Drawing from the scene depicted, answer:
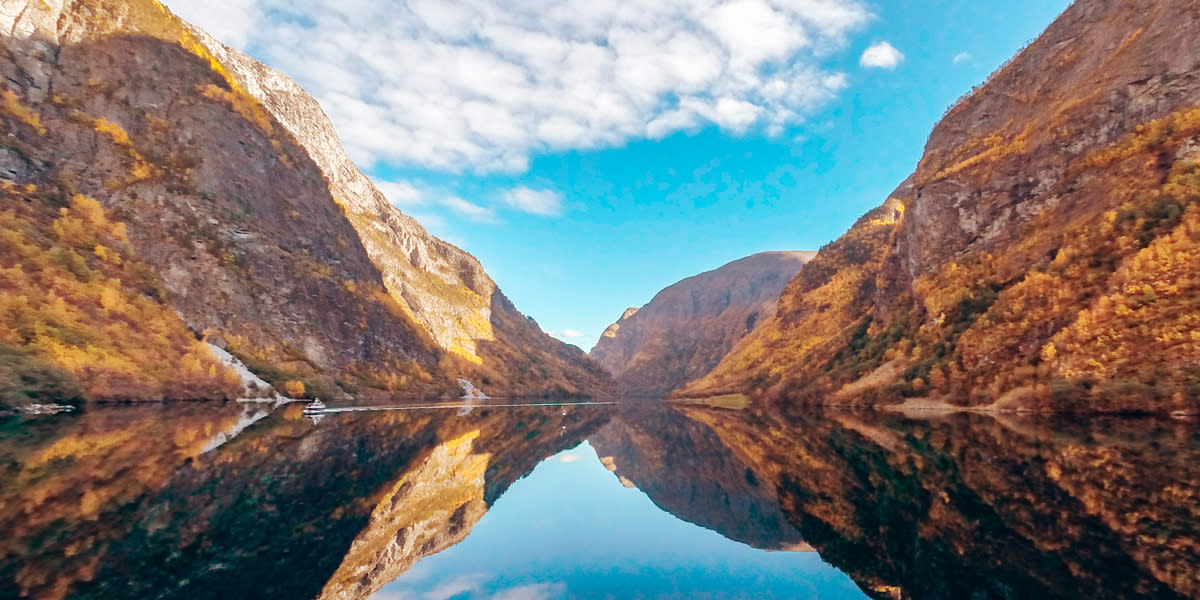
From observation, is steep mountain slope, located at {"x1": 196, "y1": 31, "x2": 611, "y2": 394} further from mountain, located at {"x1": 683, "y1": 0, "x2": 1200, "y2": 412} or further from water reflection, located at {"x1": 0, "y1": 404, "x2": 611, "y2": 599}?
water reflection, located at {"x1": 0, "y1": 404, "x2": 611, "y2": 599}

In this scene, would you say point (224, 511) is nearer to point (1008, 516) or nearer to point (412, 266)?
point (1008, 516)

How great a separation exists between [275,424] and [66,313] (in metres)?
27.1

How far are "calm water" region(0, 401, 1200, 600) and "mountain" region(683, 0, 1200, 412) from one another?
64.3ft

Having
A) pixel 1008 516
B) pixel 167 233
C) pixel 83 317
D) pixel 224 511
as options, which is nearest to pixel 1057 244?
pixel 1008 516

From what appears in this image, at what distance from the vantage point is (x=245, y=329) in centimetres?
6738

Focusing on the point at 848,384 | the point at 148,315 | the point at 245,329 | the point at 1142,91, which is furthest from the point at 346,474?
the point at 1142,91

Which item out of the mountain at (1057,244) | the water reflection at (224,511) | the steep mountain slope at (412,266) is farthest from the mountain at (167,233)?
the mountain at (1057,244)

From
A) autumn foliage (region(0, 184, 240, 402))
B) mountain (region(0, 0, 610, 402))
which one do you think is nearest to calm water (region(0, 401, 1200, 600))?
autumn foliage (region(0, 184, 240, 402))

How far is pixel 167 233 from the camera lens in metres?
64.6

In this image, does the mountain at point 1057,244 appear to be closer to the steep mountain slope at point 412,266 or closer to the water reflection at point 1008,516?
the water reflection at point 1008,516

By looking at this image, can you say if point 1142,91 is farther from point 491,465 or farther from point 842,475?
point 491,465

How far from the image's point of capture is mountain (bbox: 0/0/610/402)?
1672 inches

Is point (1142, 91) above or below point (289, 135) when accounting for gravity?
below

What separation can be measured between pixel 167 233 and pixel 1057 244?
4274 inches
